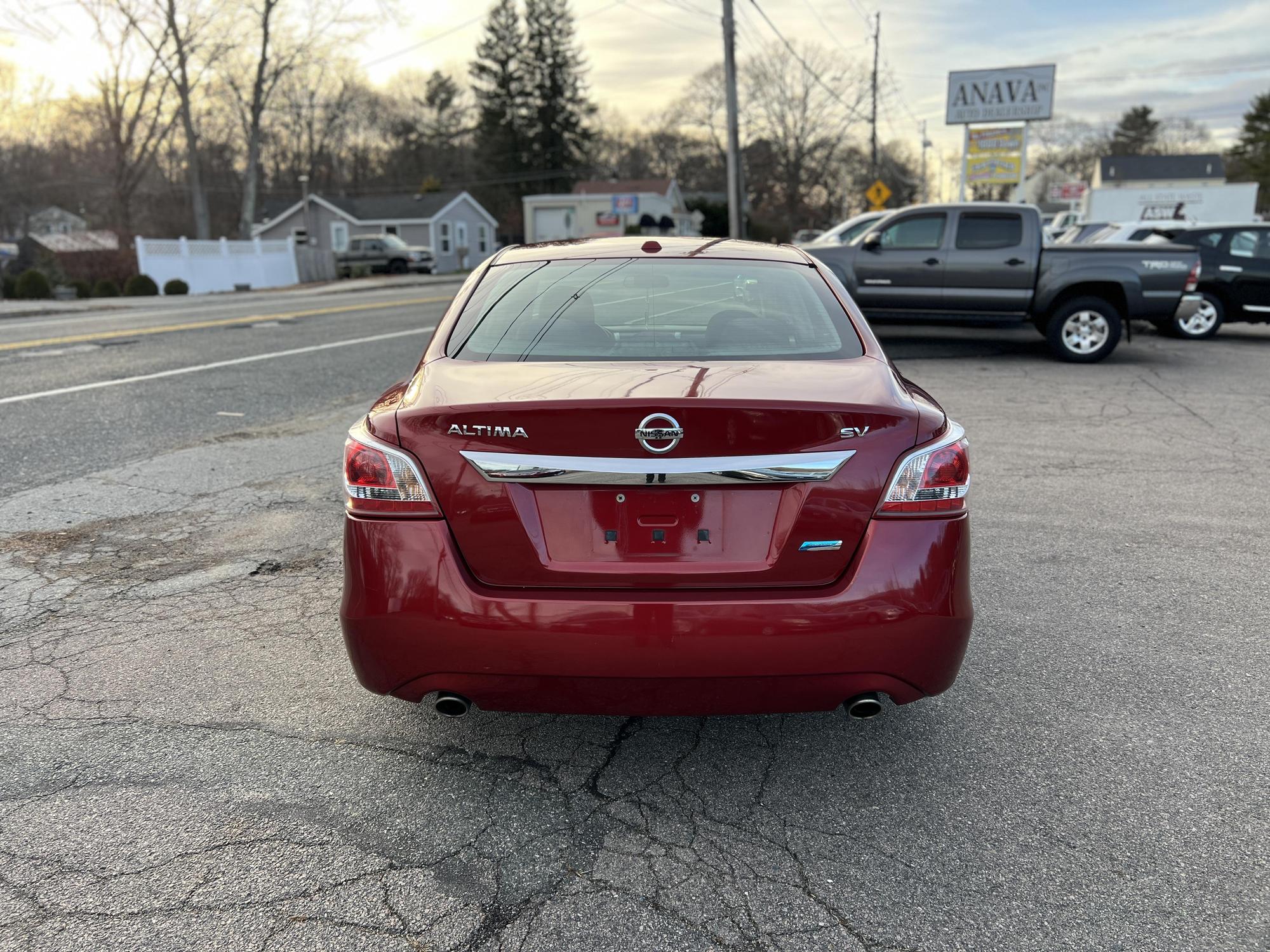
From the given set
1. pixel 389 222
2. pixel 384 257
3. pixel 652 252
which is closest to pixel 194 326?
pixel 652 252

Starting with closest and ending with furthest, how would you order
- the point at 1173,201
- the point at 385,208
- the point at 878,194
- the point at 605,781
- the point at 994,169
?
the point at 605,781 < the point at 994,169 < the point at 878,194 < the point at 1173,201 < the point at 385,208

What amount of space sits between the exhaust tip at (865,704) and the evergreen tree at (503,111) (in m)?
75.8

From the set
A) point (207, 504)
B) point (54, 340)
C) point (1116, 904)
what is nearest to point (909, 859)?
point (1116, 904)

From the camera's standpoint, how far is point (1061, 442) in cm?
775

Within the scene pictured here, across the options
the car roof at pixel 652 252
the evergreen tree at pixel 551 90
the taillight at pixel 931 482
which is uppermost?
the evergreen tree at pixel 551 90

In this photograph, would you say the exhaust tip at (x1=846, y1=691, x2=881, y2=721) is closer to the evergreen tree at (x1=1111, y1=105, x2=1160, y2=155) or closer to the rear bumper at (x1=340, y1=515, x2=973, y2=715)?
the rear bumper at (x1=340, y1=515, x2=973, y2=715)

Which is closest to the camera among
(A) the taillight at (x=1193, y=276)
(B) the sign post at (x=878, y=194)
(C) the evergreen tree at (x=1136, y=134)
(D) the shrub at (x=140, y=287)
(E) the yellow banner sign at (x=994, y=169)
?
(A) the taillight at (x=1193, y=276)

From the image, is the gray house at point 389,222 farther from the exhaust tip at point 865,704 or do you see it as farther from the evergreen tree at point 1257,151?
the evergreen tree at point 1257,151

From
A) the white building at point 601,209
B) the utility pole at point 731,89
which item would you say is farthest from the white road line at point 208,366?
the white building at point 601,209

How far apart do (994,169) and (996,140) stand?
3.85ft

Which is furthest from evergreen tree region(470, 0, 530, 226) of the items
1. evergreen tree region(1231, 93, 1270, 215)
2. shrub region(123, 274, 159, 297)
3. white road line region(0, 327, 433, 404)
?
evergreen tree region(1231, 93, 1270, 215)

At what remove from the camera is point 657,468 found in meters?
2.51

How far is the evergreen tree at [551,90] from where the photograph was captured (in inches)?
2936

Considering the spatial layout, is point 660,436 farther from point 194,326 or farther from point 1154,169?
point 1154,169
